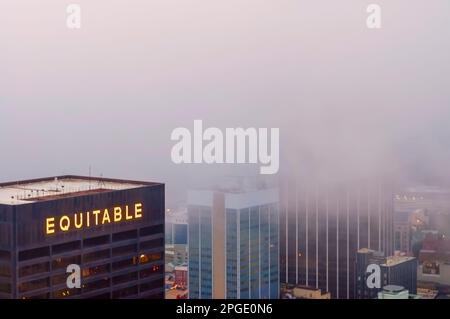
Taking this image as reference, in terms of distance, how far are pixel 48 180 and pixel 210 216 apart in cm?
604

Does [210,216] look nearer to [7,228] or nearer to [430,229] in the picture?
[430,229]

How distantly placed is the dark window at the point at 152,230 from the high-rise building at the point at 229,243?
12.2 ft

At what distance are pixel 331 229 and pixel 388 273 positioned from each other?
4.95 metres

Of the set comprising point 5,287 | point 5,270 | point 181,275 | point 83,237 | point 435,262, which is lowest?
point 435,262

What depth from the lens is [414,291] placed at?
1762cm

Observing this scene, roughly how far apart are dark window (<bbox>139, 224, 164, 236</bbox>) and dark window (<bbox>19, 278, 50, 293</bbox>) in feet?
6.46

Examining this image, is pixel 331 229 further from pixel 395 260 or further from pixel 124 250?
pixel 124 250

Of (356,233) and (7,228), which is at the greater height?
(7,228)

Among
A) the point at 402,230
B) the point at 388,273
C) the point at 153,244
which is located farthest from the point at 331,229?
the point at 153,244

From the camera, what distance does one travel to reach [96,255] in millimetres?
11742

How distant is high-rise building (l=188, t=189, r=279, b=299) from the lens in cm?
1747

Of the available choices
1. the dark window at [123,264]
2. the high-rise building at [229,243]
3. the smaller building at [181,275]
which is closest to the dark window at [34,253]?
the dark window at [123,264]

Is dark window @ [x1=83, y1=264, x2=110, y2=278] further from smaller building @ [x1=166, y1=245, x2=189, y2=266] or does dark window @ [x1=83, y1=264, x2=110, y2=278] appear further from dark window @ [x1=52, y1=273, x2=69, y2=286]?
smaller building @ [x1=166, y1=245, x2=189, y2=266]
